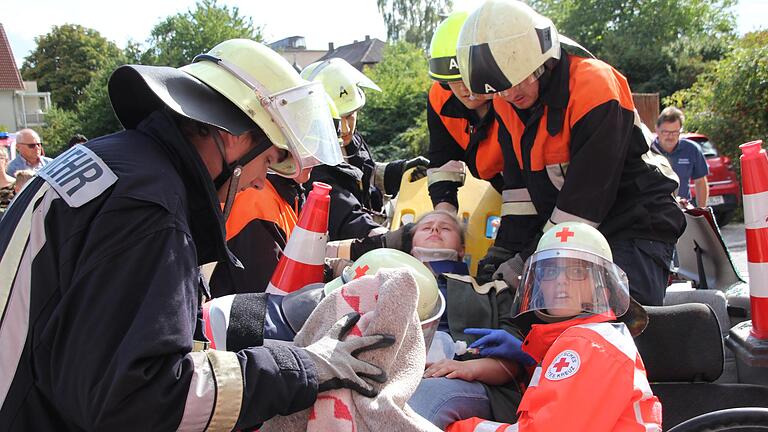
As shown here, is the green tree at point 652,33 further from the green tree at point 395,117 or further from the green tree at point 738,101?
the green tree at point 738,101

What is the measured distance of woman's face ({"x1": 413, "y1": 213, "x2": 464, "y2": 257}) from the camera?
3.87 m

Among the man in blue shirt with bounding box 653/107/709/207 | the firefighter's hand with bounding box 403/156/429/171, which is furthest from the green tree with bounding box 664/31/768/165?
the firefighter's hand with bounding box 403/156/429/171

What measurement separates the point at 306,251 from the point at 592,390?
168 centimetres

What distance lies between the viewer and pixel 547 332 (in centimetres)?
269


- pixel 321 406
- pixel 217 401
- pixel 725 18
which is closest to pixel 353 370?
pixel 321 406

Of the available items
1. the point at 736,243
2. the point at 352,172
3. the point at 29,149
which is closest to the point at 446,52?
the point at 352,172

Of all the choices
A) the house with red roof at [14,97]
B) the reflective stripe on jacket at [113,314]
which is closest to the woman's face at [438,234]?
the reflective stripe on jacket at [113,314]

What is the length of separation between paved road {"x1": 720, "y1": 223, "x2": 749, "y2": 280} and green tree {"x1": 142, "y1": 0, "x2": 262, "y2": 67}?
29.1m

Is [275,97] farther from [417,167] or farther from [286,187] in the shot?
[417,167]

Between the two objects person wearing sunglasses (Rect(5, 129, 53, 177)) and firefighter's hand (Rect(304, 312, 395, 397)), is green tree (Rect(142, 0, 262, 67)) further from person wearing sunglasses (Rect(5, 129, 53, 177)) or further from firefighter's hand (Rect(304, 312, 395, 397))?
firefighter's hand (Rect(304, 312, 395, 397))

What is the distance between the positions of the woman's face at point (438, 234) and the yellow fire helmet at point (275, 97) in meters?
1.63

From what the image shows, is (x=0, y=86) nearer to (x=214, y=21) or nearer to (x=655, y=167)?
(x=214, y=21)

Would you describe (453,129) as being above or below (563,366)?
above

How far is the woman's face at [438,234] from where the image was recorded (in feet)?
12.7
